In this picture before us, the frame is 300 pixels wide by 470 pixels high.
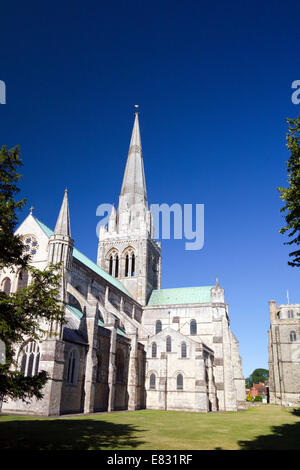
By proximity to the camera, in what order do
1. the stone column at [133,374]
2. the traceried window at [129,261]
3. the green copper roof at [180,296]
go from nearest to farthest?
the stone column at [133,374] → the green copper roof at [180,296] → the traceried window at [129,261]

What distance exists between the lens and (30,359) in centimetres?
2598

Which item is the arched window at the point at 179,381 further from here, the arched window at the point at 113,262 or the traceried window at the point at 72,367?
the arched window at the point at 113,262

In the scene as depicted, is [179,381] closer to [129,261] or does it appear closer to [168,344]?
[168,344]

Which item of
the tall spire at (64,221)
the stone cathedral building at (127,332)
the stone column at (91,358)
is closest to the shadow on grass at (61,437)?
the stone cathedral building at (127,332)

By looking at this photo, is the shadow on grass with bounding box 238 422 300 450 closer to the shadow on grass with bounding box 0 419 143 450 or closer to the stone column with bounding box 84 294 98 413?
the shadow on grass with bounding box 0 419 143 450

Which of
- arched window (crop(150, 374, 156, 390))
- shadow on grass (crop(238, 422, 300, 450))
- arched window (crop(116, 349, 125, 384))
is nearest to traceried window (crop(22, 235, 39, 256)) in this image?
arched window (crop(116, 349, 125, 384))

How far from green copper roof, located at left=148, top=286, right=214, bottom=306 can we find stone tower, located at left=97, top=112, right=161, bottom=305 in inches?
Result: 54.9

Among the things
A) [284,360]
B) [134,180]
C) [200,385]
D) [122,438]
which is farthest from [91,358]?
[284,360]

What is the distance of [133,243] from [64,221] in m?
25.0

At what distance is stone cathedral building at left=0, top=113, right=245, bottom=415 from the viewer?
89.5 feet

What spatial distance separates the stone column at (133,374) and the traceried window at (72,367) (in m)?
10.6

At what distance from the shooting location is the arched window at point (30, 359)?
25.6 metres
